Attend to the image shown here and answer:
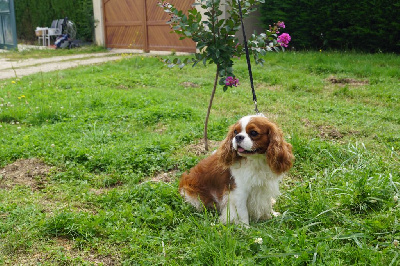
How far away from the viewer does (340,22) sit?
38.1ft

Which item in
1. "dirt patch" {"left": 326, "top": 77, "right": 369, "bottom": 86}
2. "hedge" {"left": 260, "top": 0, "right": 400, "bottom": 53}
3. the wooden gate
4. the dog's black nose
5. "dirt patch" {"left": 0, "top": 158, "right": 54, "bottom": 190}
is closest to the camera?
the dog's black nose

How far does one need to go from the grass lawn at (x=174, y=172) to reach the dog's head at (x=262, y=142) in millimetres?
479

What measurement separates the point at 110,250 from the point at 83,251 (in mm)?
197

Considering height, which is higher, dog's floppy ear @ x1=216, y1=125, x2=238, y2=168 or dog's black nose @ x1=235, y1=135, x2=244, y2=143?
dog's black nose @ x1=235, y1=135, x2=244, y2=143

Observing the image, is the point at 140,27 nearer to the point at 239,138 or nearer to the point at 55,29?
the point at 55,29

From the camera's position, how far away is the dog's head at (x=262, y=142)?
297 cm

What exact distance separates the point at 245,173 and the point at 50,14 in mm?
20623

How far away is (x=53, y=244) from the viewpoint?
3.03 m

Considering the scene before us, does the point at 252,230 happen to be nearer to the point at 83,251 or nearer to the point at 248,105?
the point at 83,251

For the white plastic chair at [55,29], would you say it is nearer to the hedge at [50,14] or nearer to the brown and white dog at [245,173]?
the hedge at [50,14]

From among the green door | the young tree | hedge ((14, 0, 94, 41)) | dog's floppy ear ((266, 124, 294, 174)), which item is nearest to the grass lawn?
dog's floppy ear ((266, 124, 294, 174))

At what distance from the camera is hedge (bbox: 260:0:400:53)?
10.6 m

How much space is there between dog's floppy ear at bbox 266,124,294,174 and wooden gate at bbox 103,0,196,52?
1076 cm

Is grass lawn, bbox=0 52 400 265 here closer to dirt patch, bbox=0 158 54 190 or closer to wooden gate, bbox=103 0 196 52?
dirt patch, bbox=0 158 54 190
